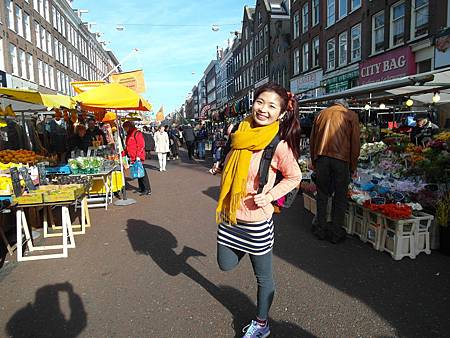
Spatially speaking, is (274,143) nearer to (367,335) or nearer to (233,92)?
(367,335)

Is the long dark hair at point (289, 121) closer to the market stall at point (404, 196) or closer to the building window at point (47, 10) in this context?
the market stall at point (404, 196)

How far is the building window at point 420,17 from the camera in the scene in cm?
1426

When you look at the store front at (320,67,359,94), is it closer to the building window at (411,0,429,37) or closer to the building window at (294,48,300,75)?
the building window at (411,0,429,37)

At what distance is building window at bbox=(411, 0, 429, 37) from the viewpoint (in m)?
14.3

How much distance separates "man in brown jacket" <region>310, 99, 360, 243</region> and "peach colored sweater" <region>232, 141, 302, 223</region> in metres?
2.55

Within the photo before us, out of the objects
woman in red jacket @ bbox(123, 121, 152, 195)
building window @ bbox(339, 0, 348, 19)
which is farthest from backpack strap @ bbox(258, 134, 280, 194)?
building window @ bbox(339, 0, 348, 19)

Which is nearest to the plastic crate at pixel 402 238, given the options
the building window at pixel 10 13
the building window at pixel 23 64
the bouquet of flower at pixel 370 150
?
the bouquet of flower at pixel 370 150

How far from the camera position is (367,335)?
2695mm

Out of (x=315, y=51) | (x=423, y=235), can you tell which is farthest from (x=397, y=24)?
(x=423, y=235)

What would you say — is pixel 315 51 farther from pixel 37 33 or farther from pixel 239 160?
pixel 239 160

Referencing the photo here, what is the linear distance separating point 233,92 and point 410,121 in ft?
153

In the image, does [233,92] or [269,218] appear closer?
[269,218]

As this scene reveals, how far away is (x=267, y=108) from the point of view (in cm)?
237

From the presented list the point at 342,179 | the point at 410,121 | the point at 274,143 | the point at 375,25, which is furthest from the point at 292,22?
the point at 274,143
